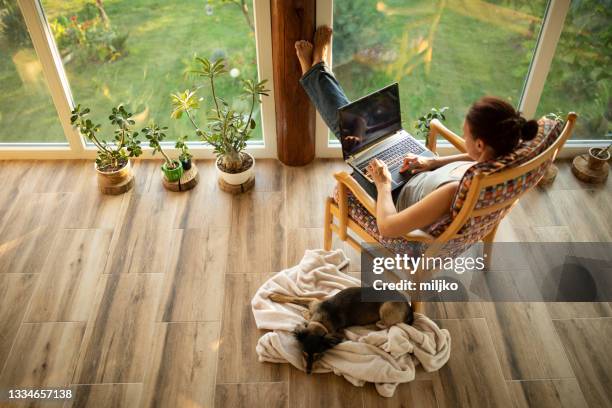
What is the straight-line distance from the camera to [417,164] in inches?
82.8

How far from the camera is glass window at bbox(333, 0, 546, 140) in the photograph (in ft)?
8.67

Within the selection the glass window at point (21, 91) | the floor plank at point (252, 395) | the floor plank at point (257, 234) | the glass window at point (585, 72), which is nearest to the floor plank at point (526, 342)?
the floor plank at point (252, 395)

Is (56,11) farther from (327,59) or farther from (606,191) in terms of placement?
(606,191)

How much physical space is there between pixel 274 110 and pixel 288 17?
0.60 m

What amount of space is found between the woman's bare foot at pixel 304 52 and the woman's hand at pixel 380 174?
2.52 feet

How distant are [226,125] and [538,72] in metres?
1.76

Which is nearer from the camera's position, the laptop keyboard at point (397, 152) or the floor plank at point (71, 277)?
the laptop keyboard at point (397, 152)

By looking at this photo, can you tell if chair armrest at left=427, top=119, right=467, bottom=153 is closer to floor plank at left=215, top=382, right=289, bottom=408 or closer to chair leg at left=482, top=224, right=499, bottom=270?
chair leg at left=482, top=224, right=499, bottom=270

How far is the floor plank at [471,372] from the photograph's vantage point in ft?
6.59

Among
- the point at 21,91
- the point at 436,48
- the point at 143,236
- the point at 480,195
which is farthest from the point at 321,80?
the point at 21,91

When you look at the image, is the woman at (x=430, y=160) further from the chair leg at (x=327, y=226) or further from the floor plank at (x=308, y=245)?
the floor plank at (x=308, y=245)

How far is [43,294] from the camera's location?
238cm

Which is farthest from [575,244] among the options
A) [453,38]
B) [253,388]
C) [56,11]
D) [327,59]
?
[56,11]

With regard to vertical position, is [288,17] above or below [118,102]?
above
